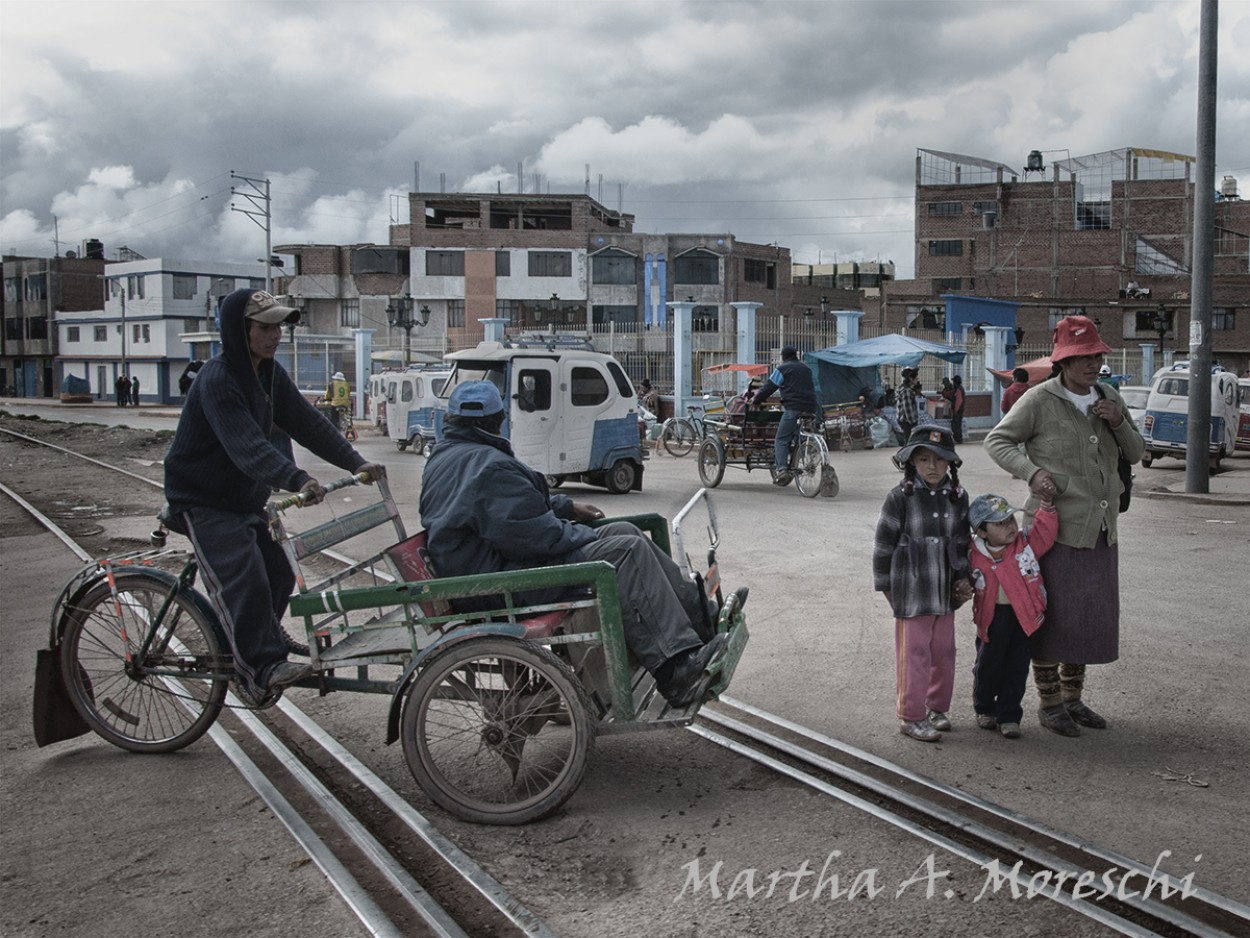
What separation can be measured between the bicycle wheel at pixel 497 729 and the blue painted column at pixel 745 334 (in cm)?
2623

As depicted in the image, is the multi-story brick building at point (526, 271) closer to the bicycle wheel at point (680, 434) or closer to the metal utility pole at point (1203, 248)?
the bicycle wheel at point (680, 434)

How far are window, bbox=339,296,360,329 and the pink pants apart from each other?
213ft

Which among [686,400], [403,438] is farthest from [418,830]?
[686,400]

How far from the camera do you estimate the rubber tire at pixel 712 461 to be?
15570 millimetres

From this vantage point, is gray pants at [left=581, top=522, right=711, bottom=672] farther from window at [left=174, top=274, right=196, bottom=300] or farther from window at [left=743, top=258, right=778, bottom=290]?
window at [left=174, top=274, right=196, bottom=300]

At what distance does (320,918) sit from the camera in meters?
3.35

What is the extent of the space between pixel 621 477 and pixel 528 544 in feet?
37.0

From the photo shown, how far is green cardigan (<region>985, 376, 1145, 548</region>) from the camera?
16.6ft

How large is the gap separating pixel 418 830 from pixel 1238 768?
325cm

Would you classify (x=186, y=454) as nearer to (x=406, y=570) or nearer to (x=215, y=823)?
(x=406, y=570)

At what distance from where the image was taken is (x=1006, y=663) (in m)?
5.08

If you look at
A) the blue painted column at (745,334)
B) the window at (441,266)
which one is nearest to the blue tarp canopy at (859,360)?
the blue painted column at (745,334)

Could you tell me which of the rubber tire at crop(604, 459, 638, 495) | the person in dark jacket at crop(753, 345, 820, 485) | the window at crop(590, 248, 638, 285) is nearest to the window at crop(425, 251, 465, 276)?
the window at crop(590, 248, 638, 285)

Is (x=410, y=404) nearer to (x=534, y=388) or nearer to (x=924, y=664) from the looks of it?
(x=534, y=388)
